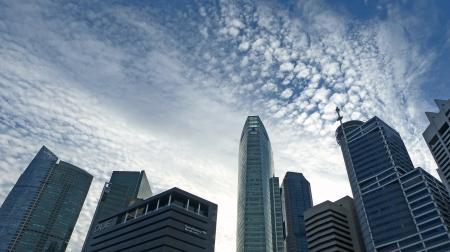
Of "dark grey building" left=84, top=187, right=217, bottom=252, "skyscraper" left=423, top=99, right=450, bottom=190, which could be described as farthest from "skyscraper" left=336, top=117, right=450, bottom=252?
"dark grey building" left=84, top=187, right=217, bottom=252

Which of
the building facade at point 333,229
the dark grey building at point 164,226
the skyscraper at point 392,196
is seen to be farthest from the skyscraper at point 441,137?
the dark grey building at point 164,226

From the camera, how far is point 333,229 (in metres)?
165

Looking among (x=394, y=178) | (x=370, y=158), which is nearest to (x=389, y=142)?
(x=370, y=158)

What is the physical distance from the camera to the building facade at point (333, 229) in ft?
532

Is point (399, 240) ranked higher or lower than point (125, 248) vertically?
higher

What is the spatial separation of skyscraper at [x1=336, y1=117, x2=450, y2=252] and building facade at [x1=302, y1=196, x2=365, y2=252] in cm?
709

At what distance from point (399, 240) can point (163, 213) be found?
98486 millimetres

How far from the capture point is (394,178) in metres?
164

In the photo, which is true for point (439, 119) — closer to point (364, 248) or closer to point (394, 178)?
point (394, 178)

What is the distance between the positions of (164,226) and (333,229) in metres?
90.8

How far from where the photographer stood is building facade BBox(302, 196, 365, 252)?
16225 cm

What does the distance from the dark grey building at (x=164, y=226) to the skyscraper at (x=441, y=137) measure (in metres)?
107

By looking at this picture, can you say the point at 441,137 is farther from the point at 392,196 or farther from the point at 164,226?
the point at 164,226

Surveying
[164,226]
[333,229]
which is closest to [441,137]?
[333,229]
